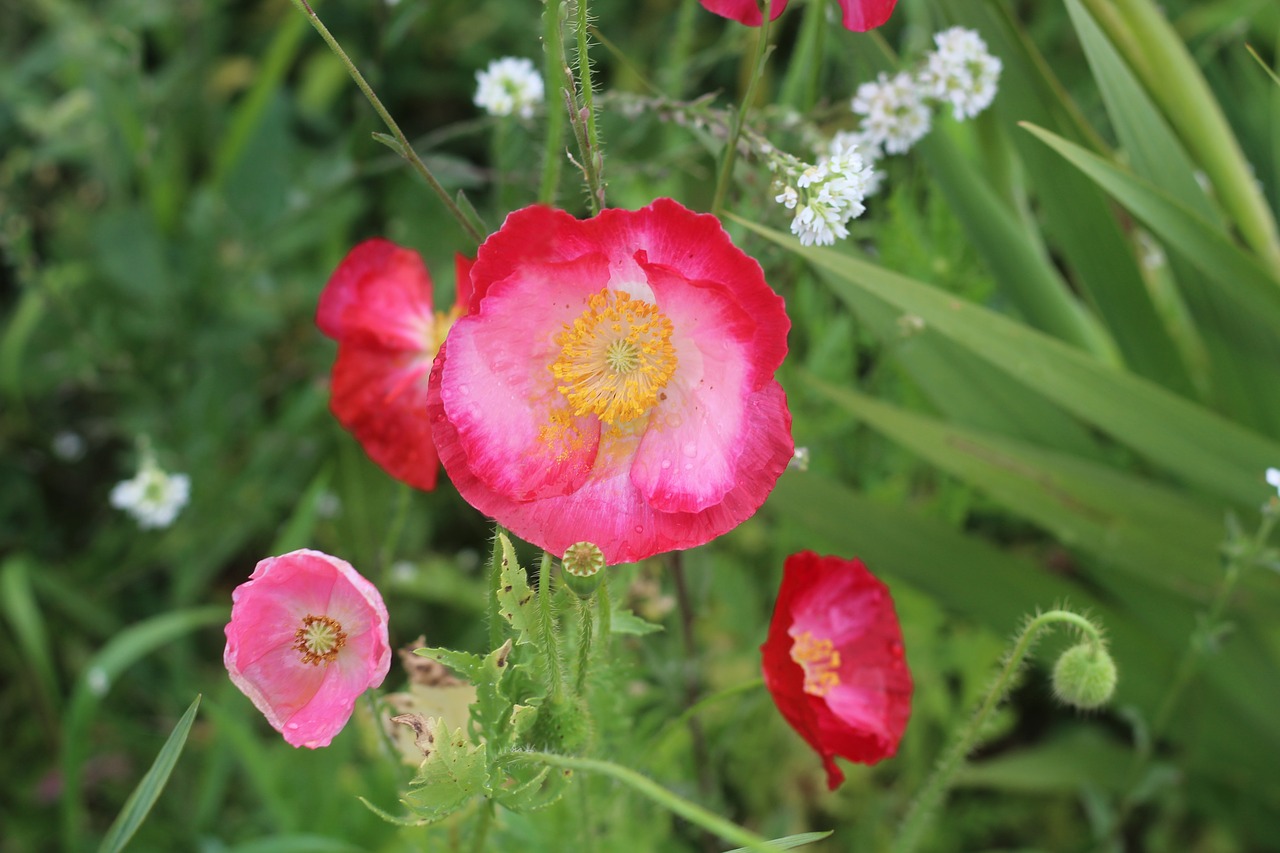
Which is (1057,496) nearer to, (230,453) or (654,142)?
(654,142)

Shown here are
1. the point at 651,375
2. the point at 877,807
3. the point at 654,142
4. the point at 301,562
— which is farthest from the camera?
the point at 654,142

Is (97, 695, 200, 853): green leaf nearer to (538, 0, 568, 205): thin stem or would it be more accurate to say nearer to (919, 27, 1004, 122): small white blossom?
(538, 0, 568, 205): thin stem

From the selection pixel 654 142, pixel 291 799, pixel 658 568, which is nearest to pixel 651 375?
pixel 658 568

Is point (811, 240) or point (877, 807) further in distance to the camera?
point (877, 807)

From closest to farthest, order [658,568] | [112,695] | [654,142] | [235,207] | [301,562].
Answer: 1. [301,562]
2. [658,568]
3. [112,695]
4. [654,142]
5. [235,207]

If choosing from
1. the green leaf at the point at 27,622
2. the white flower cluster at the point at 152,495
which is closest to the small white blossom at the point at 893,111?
the white flower cluster at the point at 152,495

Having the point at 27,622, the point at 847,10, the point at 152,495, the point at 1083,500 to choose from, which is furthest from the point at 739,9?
the point at 27,622
